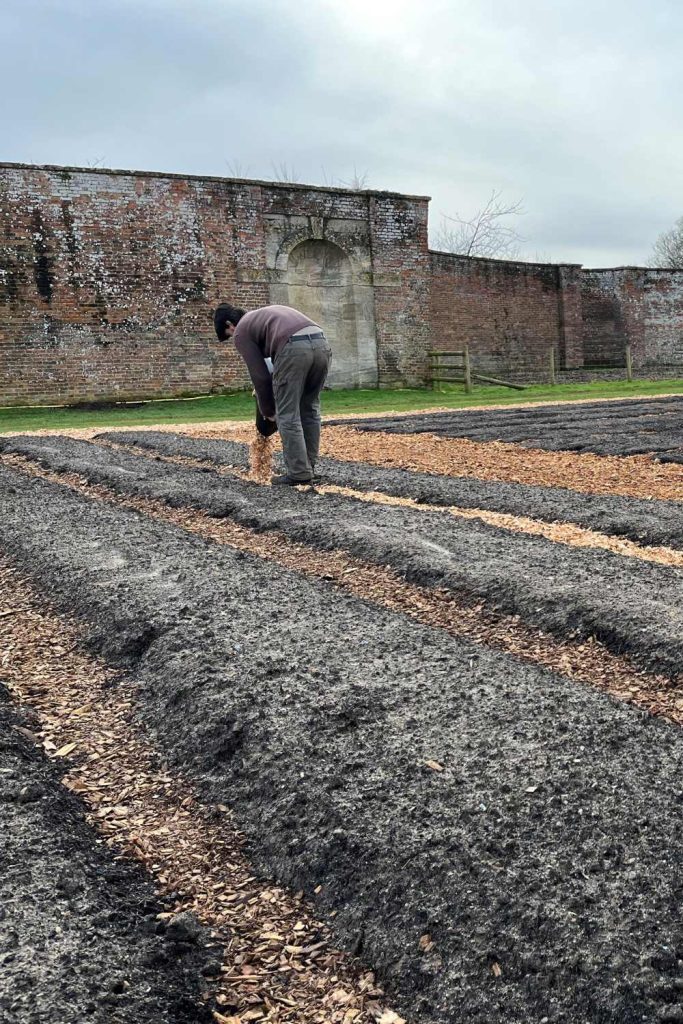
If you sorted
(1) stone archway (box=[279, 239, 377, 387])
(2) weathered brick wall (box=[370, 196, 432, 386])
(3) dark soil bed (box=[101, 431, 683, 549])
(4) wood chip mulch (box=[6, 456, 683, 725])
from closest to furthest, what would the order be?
(4) wood chip mulch (box=[6, 456, 683, 725]) < (3) dark soil bed (box=[101, 431, 683, 549]) < (1) stone archway (box=[279, 239, 377, 387]) < (2) weathered brick wall (box=[370, 196, 432, 386])

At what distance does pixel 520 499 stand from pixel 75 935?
195 inches

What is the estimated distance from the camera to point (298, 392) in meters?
6.83

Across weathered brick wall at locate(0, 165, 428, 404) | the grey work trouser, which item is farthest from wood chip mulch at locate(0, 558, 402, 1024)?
weathered brick wall at locate(0, 165, 428, 404)

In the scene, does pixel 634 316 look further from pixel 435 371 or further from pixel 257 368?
pixel 257 368

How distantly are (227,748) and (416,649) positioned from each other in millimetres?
863

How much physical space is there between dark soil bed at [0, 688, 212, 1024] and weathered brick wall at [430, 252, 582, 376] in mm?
22615

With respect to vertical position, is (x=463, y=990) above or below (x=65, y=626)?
below

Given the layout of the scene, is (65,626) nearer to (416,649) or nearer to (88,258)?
(416,649)

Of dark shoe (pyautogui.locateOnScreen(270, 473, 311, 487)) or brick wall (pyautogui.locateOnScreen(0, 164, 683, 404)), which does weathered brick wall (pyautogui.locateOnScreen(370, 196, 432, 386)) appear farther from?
dark shoe (pyautogui.locateOnScreen(270, 473, 311, 487))

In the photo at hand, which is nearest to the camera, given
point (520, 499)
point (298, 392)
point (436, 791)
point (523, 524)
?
point (436, 791)

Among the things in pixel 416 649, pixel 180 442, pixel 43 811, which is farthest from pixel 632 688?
pixel 180 442

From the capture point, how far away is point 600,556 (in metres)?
4.67

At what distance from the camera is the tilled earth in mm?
9375

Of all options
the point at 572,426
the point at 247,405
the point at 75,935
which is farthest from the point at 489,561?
the point at 247,405
